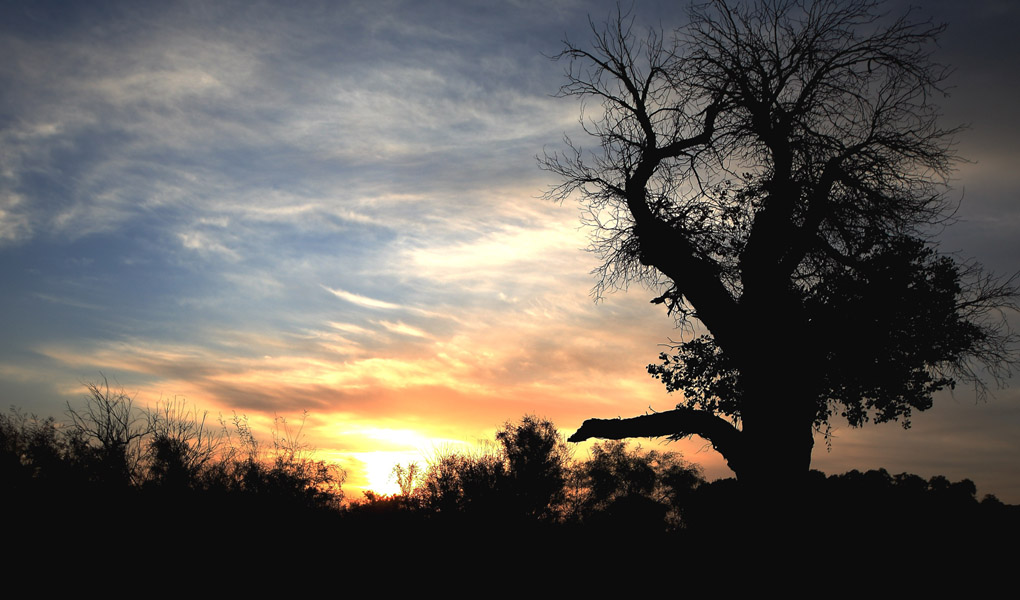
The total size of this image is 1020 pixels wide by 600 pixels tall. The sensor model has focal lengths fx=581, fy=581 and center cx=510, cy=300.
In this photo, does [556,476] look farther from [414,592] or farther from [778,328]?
[778,328]

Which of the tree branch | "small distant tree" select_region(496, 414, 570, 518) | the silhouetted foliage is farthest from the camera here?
the silhouetted foliage

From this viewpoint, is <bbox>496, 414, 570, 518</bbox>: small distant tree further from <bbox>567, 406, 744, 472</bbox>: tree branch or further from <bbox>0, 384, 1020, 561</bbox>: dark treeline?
<bbox>567, 406, 744, 472</bbox>: tree branch

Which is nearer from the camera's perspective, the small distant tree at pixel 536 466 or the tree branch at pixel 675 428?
Answer: the tree branch at pixel 675 428

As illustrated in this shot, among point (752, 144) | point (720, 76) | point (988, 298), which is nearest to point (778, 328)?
point (752, 144)

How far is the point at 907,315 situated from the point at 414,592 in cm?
1240

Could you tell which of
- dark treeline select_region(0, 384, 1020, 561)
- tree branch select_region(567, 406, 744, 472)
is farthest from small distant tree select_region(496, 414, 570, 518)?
tree branch select_region(567, 406, 744, 472)

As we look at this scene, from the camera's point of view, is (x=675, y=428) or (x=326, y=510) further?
(x=326, y=510)

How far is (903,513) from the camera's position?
649 inches

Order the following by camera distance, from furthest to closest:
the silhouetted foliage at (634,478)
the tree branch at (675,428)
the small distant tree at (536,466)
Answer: the silhouetted foliage at (634,478) → the small distant tree at (536,466) → the tree branch at (675,428)

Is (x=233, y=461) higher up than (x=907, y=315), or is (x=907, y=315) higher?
(x=907, y=315)

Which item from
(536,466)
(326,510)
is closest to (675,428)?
(326,510)

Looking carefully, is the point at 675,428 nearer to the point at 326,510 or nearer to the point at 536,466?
the point at 326,510

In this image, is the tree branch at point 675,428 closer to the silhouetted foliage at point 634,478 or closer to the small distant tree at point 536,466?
the small distant tree at point 536,466

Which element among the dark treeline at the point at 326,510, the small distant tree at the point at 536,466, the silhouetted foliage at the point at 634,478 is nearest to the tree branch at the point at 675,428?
the dark treeline at the point at 326,510
